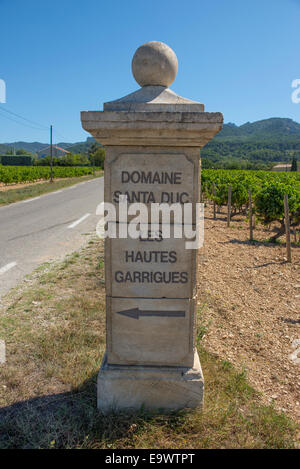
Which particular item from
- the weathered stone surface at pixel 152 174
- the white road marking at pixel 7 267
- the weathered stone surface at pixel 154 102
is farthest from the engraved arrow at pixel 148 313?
the white road marking at pixel 7 267

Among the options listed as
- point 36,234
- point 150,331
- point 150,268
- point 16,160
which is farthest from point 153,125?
point 16,160

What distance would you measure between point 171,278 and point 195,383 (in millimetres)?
811

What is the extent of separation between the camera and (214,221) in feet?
41.2

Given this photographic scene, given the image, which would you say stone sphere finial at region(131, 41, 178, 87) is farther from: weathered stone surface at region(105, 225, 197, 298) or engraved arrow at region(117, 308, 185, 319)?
engraved arrow at region(117, 308, 185, 319)

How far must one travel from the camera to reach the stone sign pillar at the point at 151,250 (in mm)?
2113

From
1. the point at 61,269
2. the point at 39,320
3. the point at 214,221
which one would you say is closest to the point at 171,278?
the point at 39,320

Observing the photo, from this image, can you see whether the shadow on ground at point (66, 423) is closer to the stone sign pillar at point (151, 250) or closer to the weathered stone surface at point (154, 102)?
the stone sign pillar at point (151, 250)

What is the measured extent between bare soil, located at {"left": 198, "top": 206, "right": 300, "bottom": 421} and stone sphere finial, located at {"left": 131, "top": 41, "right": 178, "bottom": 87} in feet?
8.83

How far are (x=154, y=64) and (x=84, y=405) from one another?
2.54m

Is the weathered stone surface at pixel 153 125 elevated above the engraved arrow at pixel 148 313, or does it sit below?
above

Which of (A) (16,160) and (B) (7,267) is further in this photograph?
(A) (16,160)

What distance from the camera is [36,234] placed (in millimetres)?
8719

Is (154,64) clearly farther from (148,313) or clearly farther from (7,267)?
(7,267)

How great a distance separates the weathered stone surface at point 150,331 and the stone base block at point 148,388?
0.07m
